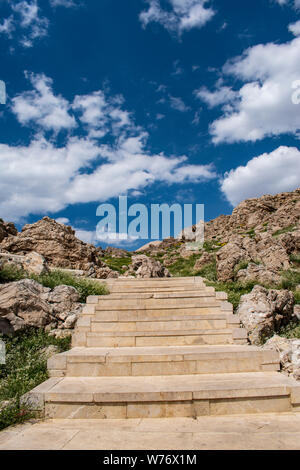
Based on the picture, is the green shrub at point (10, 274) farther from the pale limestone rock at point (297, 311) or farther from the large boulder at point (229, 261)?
the pale limestone rock at point (297, 311)

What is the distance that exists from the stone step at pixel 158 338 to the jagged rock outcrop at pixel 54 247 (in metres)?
5.37

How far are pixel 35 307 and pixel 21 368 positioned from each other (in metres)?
1.65

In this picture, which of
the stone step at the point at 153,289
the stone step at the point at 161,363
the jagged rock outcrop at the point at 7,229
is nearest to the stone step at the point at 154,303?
the stone step at the point at 153,289

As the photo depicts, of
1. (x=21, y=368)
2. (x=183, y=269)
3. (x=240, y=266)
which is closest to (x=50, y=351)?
(x=21, y=368)

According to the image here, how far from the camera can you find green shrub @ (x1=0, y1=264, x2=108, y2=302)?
24.4ft

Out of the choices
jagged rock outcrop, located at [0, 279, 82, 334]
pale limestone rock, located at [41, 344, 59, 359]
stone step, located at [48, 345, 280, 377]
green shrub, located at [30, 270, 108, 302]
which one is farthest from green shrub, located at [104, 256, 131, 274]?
stone step, located at [48, 345, 280, 377]

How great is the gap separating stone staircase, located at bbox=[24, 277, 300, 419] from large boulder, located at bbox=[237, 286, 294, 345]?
0.26 meters

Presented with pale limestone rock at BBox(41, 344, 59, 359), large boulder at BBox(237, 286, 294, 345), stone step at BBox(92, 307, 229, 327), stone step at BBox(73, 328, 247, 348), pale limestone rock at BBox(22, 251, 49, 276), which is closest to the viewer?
pale limestone rock at BBox(41, 344, 59, 359)

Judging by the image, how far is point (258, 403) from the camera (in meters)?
3.83

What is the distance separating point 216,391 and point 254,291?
3.94 m

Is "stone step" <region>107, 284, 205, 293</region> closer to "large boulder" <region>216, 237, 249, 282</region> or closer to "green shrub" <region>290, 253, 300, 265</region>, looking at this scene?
"large boulder" <region>216, 237, 249, 282</region>

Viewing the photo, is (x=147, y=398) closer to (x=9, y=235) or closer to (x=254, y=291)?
(x=254, y=291)

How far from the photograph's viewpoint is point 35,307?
6254 mm

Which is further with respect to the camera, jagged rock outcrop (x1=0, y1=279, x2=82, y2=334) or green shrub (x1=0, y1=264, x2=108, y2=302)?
green shrub (x1=0, y1=264, x2=108, y2=302)
